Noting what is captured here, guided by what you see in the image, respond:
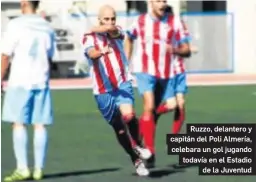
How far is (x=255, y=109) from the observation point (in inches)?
524

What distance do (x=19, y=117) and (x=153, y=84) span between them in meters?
1.44

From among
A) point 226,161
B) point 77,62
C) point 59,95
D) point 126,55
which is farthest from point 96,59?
point 77,62

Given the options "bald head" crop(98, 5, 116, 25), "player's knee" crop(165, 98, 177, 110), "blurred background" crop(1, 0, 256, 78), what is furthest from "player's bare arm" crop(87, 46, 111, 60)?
"blurred background" crop(1, 0, 256, 78)

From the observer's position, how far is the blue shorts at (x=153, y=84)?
9.08 meters

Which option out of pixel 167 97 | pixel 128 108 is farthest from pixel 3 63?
pixel 167 97

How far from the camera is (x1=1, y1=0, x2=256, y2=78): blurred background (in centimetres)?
2278

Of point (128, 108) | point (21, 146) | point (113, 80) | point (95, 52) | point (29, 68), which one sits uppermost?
point (95, 52)

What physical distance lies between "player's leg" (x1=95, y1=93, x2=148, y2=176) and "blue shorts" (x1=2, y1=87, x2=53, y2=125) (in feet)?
1.45

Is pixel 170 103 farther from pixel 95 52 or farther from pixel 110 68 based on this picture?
pixel 95 52

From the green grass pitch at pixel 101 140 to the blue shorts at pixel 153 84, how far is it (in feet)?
1.73

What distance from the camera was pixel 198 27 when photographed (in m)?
23.9

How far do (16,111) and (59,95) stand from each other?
9.29 metres

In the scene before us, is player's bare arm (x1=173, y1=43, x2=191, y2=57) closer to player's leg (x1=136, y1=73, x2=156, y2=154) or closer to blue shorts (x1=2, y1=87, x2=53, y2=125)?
player's leg (x1=136, y1=73, x2=156, y2=154)
